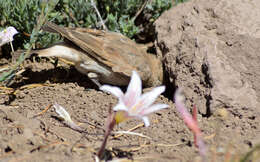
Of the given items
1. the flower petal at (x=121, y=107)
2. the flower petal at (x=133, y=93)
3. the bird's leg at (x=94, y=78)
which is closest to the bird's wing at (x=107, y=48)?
the bird's leg at (x=94, y=78)

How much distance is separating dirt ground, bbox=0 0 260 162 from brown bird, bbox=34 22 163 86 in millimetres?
310

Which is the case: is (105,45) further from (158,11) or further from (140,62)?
(158,11)

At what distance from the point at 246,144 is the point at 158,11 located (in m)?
3.44

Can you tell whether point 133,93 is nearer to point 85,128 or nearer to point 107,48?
point 85,128

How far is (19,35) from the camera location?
5.61 m

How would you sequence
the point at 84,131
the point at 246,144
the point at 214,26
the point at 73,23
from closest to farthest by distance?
the point at 246,144 → the point at 84,131 → the point at 214,26 → the point at 73,23

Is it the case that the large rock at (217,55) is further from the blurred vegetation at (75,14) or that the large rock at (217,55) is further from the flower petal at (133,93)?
the flower petal at (133,93)

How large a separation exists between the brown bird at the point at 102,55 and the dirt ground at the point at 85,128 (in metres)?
0.31

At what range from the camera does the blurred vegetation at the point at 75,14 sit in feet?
17.7

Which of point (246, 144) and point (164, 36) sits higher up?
point (164, 36)

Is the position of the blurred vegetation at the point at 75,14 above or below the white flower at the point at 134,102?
above

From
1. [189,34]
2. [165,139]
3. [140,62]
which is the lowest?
[165,139]

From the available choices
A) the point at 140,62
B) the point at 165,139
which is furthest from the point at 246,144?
the point at 140,62

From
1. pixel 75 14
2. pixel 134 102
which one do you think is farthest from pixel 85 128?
pixel 75 14
